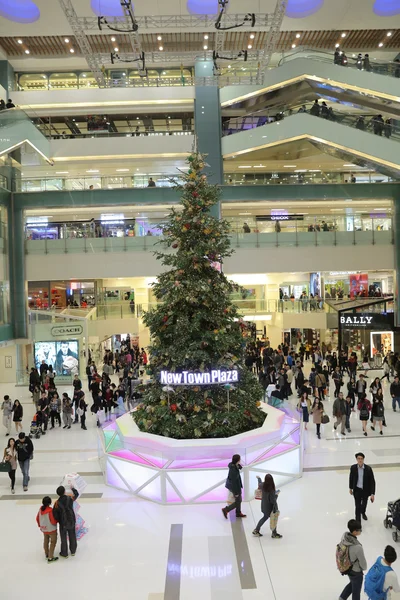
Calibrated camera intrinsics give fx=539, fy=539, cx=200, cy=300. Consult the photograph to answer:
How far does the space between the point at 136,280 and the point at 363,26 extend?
1783 cm

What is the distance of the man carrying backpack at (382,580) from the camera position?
489 centimetres

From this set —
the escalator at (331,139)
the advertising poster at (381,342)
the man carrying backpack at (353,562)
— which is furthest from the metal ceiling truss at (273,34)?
the man carrying backpack at (353,562)

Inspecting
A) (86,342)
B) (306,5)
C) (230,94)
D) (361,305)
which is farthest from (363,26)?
(86,342)

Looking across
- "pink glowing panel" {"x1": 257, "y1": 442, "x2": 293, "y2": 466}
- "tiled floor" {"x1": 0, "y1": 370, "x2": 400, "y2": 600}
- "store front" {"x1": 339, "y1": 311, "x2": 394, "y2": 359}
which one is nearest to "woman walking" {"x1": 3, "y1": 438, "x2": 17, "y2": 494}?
"tiled floor" {"x1": 0, "y1": 370, "x2": 400, "y2": 600}

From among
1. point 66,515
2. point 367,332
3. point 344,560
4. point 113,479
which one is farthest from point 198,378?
point 367,332

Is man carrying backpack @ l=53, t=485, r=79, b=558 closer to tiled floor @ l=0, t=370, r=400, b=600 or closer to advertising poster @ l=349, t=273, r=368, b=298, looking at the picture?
tiled floor @ l=0, t=370, r=400, b=600

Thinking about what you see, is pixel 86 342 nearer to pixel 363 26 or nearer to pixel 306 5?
pixel 306 5

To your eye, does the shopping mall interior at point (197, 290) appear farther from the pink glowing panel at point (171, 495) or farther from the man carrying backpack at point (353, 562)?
the man carrying backpack at point (353, 562)

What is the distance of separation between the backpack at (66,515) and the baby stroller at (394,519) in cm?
444

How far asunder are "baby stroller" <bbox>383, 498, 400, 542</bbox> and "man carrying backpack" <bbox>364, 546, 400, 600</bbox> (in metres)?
2.63

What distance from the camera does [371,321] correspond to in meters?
23.8

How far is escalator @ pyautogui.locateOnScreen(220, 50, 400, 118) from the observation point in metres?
22.8

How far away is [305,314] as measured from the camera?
27188 millimetres

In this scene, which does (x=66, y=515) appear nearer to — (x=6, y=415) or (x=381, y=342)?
(x=6, y=415)
